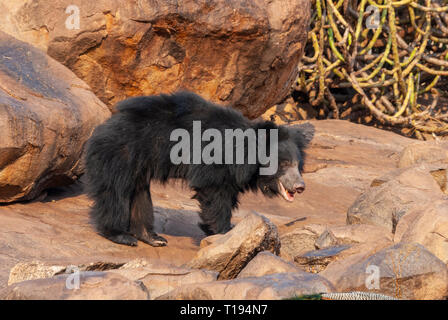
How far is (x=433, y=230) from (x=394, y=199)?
1.35 metres

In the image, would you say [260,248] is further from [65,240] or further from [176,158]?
[65,240]

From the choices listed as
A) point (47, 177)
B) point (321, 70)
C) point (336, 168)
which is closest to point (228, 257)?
point (47, 177)

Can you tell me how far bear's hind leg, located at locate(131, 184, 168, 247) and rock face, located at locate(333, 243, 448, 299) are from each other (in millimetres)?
1977

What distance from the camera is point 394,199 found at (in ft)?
16.7

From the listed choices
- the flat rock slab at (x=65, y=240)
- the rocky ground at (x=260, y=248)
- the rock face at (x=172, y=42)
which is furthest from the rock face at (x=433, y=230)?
the rock face at (x=172, y=42)

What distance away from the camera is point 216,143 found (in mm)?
4582

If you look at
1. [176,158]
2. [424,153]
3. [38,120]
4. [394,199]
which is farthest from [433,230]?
[424,153]

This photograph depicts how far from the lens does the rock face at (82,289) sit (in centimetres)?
257

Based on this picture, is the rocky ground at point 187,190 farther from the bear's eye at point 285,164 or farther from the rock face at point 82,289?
the bear's eye at point 285,164

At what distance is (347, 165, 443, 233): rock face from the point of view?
16.3 ft

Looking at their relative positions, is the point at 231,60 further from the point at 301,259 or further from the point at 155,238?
the point at 301,259

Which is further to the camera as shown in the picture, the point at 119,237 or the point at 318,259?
the point at 119,237

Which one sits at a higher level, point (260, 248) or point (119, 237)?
point (260, 248)
